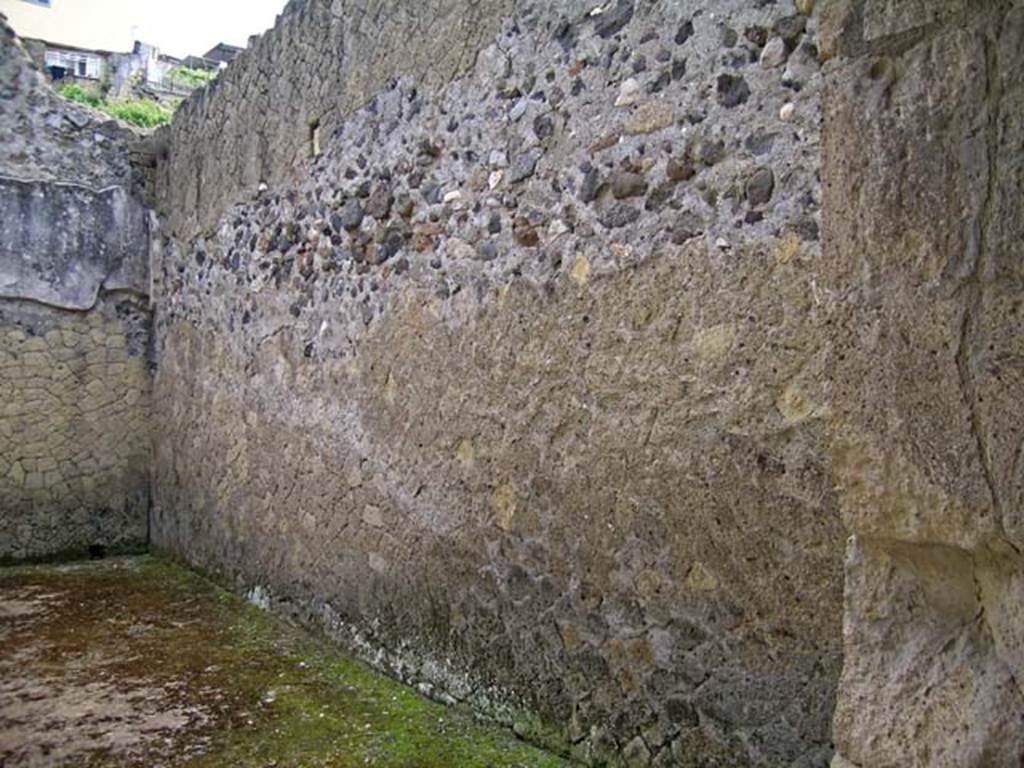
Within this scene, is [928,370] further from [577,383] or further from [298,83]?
[298,83]

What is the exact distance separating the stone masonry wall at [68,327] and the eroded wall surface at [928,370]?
569 cm

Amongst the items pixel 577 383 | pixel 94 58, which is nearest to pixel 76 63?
pixel 94 58

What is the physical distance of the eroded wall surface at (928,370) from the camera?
101 cm

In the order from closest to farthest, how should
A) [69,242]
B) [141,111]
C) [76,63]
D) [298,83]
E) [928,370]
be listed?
1. [928,370]
2. [298,83]
3. [69,242]
4. [141,111]
5. [76,63]

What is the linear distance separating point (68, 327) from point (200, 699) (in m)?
3.30

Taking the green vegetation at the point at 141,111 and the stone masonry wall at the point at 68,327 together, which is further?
the green vegetation at the point at 141,111

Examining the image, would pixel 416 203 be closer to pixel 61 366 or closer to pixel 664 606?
pixel 664 606

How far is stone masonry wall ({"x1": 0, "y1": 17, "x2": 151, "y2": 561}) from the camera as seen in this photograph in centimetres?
592

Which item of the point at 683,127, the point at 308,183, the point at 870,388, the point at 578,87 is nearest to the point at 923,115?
the point at 870,388

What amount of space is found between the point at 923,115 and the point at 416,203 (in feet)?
8.69

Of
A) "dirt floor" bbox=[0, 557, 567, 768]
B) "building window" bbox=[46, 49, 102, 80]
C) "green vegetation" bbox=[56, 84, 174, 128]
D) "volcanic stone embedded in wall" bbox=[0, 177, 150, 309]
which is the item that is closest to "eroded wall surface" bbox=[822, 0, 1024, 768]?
"dirt floor" bbox=[0, 557, 567, 768]

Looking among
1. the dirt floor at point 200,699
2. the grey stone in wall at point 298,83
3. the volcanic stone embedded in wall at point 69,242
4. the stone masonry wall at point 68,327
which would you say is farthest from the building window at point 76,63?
the dirt floor at point 200,699

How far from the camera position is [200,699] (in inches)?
139

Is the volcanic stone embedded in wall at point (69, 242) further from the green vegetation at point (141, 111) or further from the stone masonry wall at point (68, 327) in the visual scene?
the green vegetation at point (141, 111)
